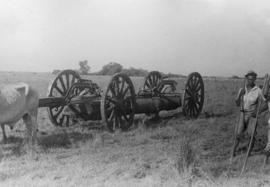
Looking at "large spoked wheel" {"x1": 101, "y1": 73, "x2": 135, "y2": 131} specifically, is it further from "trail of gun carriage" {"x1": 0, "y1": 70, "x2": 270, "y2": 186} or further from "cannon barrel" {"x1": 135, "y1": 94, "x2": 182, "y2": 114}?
"cannon barrel" {"x1": 135, "y1": 94, "x2": 182, "y2": 114}

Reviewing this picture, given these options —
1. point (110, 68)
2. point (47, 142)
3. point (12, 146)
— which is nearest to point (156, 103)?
point (47, 142)

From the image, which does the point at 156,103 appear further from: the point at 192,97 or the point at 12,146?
the point at 12,146

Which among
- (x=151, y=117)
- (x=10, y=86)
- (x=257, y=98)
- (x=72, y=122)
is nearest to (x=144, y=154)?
(x=257, y=98)

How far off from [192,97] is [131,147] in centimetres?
535

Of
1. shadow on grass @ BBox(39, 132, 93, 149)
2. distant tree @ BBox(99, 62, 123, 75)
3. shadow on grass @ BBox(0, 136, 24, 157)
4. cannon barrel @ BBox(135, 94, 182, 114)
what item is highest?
distant tree @ BBox(99, 62, 123, 75)

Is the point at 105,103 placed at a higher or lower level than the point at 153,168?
higher

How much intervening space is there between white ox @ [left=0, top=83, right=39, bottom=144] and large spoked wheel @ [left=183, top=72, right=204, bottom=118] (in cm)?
559

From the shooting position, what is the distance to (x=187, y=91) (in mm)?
12359

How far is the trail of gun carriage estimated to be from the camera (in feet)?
18.3

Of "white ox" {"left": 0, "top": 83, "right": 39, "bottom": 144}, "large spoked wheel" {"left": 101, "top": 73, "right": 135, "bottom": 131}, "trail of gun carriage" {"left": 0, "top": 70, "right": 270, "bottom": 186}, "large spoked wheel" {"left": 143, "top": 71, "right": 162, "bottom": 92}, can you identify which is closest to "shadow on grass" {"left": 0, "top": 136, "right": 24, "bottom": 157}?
"trail of gun carriage" {"left": 0, "top": 70, "right": 270, "bottom": 186}

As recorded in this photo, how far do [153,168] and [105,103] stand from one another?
11.3ft

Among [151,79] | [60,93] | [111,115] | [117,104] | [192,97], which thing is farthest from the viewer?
[151,79]

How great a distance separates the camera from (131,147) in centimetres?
788

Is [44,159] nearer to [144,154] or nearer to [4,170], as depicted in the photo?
[4,170]
